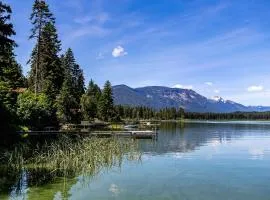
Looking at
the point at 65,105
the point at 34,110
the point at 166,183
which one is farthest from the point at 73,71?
the point at 166,183

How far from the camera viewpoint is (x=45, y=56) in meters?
68.2

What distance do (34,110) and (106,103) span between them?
4964cm

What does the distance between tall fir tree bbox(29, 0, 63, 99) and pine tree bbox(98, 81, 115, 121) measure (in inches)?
910

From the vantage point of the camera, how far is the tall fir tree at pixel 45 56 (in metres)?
58.8

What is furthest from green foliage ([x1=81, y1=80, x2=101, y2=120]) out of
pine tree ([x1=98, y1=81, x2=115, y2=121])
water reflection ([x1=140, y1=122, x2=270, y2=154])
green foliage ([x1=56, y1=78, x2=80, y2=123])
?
water reflection ([x1=140, y1=122, x2=270, y2=154])

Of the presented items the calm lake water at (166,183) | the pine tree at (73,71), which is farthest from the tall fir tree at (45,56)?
the calm lake water at (166,183)

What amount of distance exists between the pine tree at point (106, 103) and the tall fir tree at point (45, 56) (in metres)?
23.1

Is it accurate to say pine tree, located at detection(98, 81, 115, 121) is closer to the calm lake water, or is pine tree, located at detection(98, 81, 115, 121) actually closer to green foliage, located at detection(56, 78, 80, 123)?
green foliage, located at detection(56, 78, 80, 123)

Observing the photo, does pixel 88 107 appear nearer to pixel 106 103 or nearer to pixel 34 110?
pixel 106 103

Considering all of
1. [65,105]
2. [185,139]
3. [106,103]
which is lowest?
[185,139]

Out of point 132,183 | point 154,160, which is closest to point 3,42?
point 154,160

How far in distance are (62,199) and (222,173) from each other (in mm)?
12122

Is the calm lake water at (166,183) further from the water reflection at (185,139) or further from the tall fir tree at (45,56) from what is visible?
the tall fir tree at (45,56)

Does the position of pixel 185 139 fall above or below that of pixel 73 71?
below
